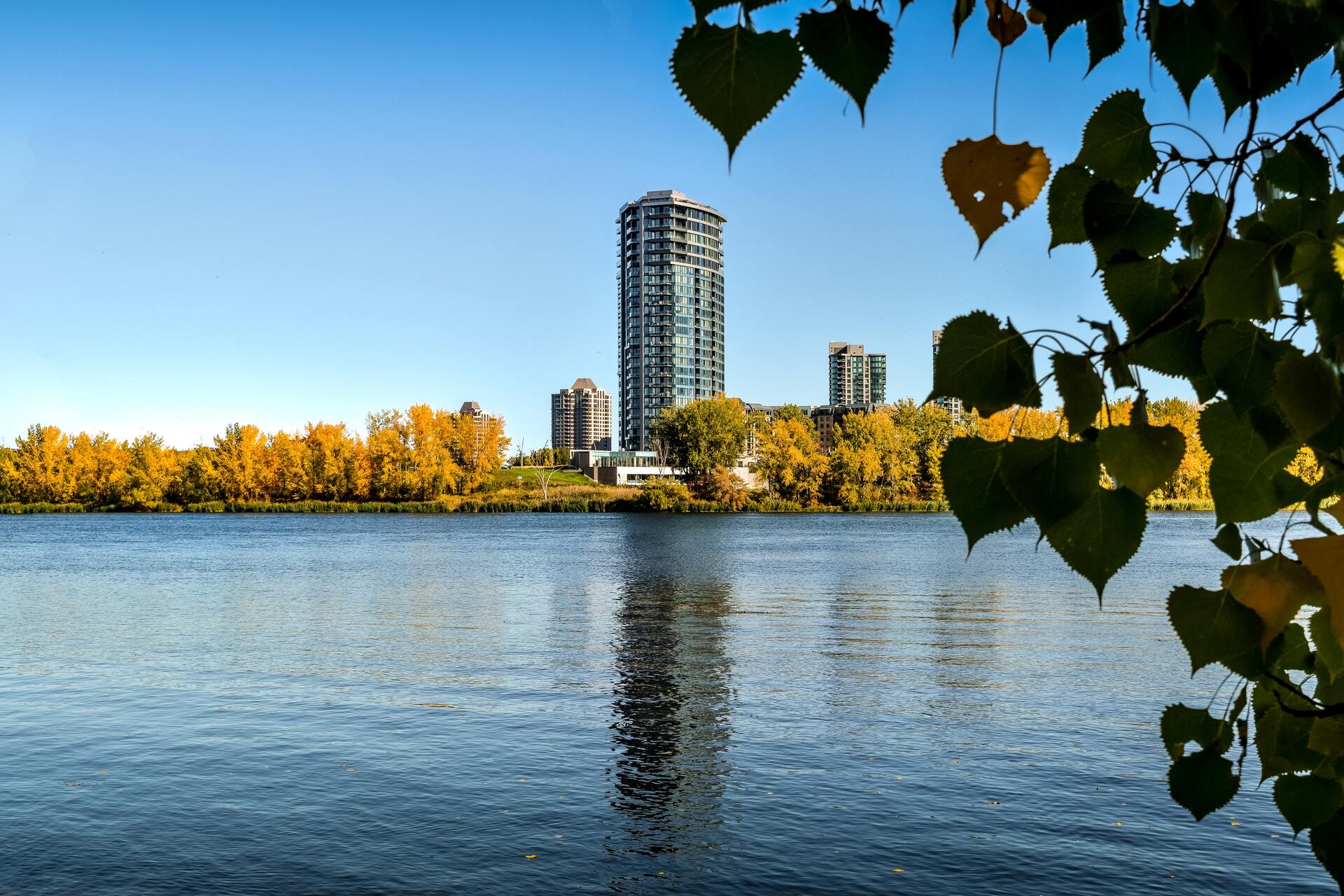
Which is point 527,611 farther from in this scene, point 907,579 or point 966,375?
point 966,375

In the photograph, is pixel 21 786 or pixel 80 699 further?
pixel 80 699

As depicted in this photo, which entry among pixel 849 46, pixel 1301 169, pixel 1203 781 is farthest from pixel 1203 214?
pixel 1203 781

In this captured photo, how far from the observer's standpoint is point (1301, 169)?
1.34 m

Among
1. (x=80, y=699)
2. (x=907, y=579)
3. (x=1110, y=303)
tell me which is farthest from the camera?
(x=907, y=579)

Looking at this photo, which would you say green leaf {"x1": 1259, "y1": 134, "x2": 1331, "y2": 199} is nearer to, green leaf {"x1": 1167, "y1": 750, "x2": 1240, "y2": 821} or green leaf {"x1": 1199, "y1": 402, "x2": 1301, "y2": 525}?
green leaf {"x1": 1199, "y1": 402, "x2": 1301, "y2": 525}

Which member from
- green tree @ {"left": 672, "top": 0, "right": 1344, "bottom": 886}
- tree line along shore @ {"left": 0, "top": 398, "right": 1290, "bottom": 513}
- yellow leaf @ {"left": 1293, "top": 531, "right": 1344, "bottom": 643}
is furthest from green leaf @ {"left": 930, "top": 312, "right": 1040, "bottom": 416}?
tree line along shore @ {"left": 0, "top": 398, "right": 1290, "bottom": 513}

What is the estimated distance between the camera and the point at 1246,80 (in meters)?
1.16

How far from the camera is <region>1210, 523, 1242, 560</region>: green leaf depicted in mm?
1336

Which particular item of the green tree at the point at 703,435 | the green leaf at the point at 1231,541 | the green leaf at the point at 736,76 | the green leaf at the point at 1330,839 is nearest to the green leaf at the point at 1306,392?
the green leaf at the point at 1231,541

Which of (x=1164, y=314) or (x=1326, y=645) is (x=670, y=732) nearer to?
(x=1326, y=645)

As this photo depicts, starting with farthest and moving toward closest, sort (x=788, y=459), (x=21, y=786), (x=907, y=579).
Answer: (x=788, y=459) → (x=907, y=579) → (x=21, y=786)

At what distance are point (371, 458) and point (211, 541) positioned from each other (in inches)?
2122

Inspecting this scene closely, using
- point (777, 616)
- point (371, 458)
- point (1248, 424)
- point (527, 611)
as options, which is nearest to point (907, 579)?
point (777, 616)

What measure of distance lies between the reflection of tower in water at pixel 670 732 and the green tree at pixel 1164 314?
11011 millimetres
